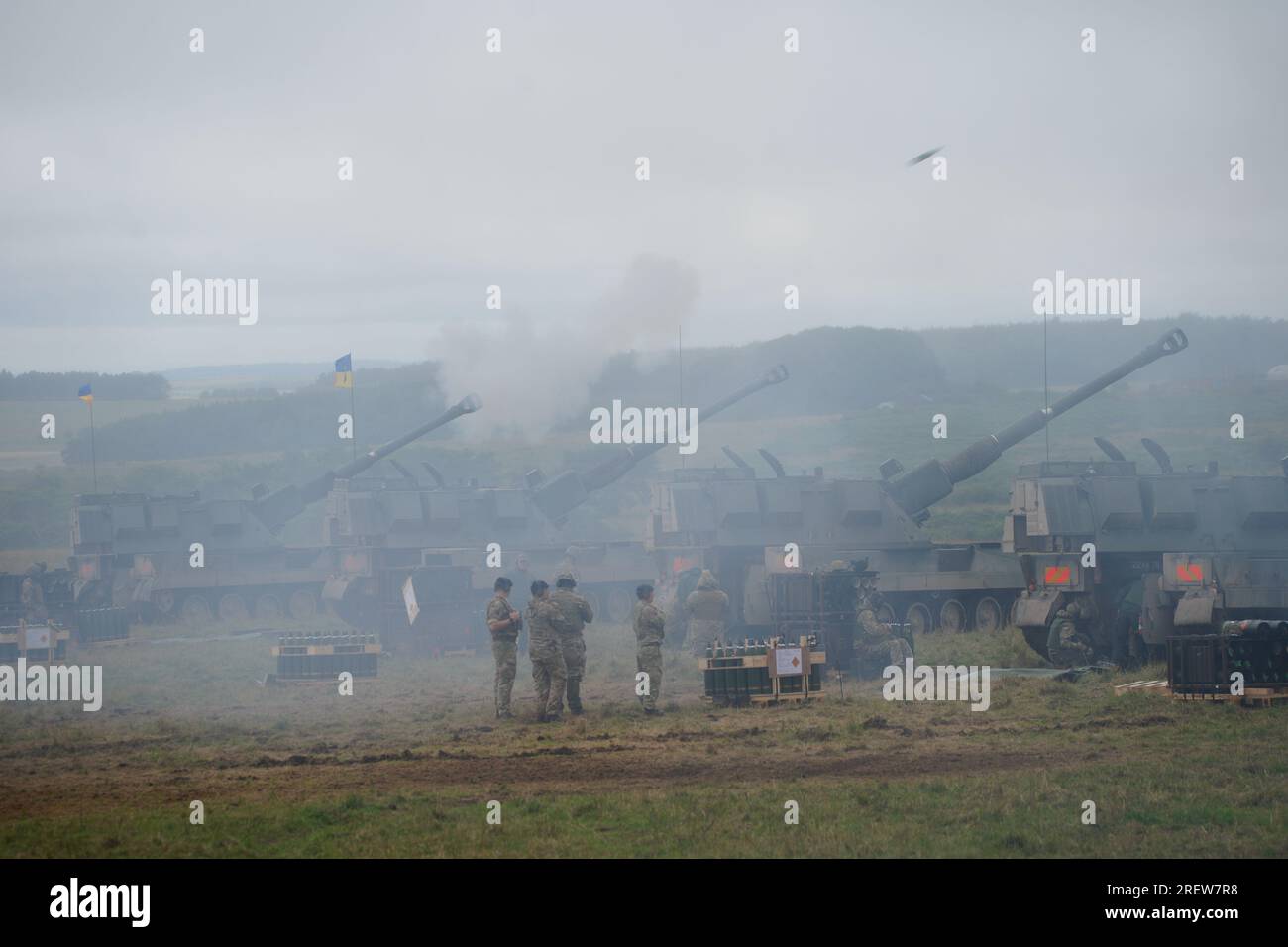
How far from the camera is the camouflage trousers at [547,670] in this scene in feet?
56.1

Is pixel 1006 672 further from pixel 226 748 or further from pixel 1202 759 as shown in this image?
pixel 226 748

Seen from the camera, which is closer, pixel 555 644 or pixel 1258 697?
pixel 1258 697

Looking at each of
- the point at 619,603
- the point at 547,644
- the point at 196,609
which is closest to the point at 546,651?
the point at 547,644

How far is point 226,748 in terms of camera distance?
15758 millimetres

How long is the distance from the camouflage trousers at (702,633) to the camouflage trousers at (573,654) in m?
3.92

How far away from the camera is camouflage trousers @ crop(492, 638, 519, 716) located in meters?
17.4

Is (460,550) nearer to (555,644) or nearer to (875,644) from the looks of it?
(875,644)

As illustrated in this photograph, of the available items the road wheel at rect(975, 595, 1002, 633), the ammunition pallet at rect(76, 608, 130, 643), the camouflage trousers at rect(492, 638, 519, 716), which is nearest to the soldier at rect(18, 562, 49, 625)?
the ammunition pallet at rect(76, 608, 130, 643)

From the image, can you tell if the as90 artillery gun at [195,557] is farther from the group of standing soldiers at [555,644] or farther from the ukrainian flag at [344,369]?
the group of standing soldiers at [555,644]

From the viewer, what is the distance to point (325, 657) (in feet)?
72.9

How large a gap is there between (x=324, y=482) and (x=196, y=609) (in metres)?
5.28

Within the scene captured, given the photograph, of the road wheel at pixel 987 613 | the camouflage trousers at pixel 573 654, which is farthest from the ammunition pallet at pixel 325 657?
the road wheel at pixel 987 613

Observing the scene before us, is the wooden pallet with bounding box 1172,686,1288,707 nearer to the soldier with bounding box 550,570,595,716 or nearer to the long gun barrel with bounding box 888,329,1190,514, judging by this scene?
the soldier with bounding box 550,570,595,716
